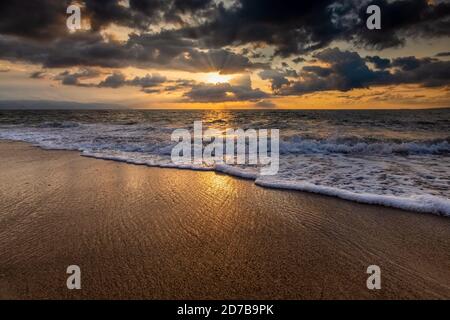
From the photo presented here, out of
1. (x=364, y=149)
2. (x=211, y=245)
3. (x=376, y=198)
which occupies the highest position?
(x=364, y=149)

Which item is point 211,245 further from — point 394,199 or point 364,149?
point 364,149

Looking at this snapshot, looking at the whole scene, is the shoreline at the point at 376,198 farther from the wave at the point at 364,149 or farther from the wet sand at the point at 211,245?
the wave at the point at 364,149

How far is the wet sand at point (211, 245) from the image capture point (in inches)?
96.0

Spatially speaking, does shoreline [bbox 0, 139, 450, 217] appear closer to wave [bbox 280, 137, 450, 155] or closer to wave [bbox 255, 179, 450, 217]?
wave [bbox 255, 179, 450, 217]

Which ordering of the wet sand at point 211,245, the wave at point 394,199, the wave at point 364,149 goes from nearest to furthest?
the wet sand at point 211,245 → the wave at point 394,199 → the wave at point 364,149

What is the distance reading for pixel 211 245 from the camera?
10.5 feet

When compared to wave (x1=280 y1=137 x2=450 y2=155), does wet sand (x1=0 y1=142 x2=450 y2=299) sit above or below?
below

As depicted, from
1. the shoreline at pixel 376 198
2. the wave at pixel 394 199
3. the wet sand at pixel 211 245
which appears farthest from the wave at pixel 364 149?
the wet sand at pixel 211 245

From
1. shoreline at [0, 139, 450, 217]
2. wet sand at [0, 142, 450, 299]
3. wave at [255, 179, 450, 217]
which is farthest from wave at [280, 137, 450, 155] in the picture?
wet sand at [0, 142, 450, 299]

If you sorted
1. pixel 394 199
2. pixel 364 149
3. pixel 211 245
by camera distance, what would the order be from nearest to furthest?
pixel 211 245 → pixel 394 199 → pixel 364 149

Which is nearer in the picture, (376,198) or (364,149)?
(376,198)

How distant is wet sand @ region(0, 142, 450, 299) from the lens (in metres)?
2.44

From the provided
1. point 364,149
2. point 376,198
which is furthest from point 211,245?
point 364,149

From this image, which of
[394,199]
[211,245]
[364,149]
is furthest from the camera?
[364,149]
